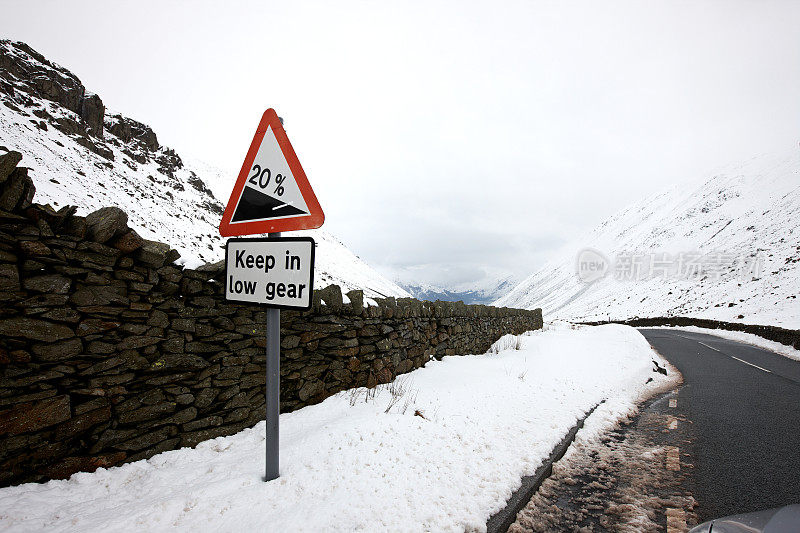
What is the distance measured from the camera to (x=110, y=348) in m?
2.79

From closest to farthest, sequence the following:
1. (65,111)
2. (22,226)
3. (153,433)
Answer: (22,226) → (153,433) → (65,111)

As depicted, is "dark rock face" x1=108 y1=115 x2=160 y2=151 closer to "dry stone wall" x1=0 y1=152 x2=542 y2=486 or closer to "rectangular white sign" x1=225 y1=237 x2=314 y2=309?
"dry stone wall" x1=0 y1=152 x2=542 y2=486

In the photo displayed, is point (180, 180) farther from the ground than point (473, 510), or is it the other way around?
point (180, 180)

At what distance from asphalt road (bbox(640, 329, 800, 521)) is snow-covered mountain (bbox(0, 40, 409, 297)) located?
19.3 m

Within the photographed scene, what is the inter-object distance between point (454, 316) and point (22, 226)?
23.8 feet

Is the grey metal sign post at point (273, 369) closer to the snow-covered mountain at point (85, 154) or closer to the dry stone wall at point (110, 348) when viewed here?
the dry stone wall at point (110, 348)

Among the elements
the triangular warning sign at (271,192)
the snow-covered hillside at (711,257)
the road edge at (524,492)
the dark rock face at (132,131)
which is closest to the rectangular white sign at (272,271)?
the triangular warning sign at (271,192)

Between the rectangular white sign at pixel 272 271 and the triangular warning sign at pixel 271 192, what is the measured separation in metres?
0.12

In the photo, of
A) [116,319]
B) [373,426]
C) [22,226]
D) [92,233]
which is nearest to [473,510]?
[373,426]

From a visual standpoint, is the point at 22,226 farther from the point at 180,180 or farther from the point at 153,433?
the point at 180,180

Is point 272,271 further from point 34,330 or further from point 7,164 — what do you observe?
point 7,164

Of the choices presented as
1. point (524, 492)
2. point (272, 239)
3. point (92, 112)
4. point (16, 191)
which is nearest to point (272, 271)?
point (272, 239)

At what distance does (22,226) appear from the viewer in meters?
2.46

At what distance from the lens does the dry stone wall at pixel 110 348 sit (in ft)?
7.88
